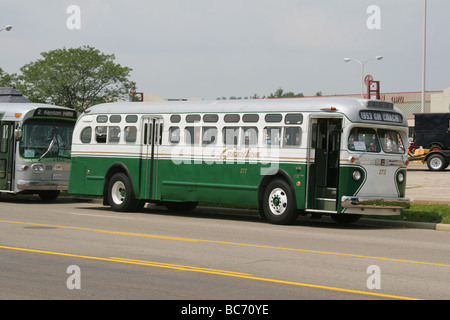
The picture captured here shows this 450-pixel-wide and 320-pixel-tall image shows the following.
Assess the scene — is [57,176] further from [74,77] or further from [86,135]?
[74,77]

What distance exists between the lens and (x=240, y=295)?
9.05m

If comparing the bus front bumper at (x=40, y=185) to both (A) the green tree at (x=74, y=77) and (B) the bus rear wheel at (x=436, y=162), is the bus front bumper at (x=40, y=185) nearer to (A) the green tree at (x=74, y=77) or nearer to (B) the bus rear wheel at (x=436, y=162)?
(B) the bus rear wheel at (x=436, y=162)

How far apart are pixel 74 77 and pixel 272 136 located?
4065cm

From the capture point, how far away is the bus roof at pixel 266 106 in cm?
1802

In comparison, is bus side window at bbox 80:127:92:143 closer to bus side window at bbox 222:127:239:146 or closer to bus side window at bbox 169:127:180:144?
bus side window at bbox 169:127:180:144

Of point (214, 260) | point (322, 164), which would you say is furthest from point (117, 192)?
point (214, 260)

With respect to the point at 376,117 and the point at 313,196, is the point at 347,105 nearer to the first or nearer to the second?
the point at 376,117

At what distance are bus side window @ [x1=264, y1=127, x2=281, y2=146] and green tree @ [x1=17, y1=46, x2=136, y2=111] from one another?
4008cm

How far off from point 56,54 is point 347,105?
141 feet

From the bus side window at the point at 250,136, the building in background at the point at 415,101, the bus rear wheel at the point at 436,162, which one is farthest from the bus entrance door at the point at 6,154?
the building in background at the point at 415,101

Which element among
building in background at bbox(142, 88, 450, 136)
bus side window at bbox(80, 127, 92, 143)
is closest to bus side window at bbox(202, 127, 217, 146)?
bus side window at bbox(80, 127, 92, 143)

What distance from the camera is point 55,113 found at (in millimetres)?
25672

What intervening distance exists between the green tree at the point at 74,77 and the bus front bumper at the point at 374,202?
41.8 m
